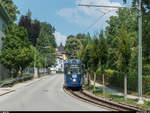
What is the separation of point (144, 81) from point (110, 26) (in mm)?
22148

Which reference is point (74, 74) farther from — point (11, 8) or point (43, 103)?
point (11, 8)

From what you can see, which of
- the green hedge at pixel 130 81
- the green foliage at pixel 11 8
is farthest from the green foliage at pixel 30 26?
the green hedge at pixel 130 81

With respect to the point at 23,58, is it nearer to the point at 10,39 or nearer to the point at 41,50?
the point at 10,39

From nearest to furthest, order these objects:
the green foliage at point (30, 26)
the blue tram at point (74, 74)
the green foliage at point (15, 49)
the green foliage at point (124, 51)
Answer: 1. the green foliage at point (124, 51)
2. the blue tram at point (74, 74)
3. the green foliage at point (15, 49)
4. the green foliage at point (30, 26)

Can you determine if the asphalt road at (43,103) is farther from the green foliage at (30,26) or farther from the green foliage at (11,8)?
the green foliage at (30,26)

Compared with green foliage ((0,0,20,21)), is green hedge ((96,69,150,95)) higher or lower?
lower

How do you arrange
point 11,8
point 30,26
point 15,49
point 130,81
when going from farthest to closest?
point 30,26
point 11,8
point 15,49
point 130,81

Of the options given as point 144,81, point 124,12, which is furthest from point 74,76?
point 124,12

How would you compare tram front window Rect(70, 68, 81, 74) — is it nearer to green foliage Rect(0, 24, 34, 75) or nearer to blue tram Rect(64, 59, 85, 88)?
blue tram Rect(64, 59, 85, 88)

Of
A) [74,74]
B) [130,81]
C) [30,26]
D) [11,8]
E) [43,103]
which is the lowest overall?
[43,103]

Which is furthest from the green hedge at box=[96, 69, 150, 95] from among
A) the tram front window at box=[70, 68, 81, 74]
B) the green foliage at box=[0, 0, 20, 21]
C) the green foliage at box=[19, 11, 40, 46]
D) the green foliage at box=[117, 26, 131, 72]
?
the green foliage at box=[19, 11, 40, 46]

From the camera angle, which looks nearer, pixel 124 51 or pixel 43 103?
pixel 43 103

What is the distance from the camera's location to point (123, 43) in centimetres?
1562

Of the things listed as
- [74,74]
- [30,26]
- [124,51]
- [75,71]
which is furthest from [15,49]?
[30,26]
